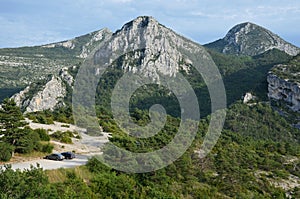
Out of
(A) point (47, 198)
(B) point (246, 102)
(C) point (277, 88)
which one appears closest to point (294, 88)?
(C) point (277, 88)

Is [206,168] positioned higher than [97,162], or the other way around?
[97,162]

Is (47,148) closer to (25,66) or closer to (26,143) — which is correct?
(26,143)

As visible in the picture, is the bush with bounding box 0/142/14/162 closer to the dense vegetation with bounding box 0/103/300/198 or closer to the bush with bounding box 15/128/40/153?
the bush with bounding box 15/128/40/153

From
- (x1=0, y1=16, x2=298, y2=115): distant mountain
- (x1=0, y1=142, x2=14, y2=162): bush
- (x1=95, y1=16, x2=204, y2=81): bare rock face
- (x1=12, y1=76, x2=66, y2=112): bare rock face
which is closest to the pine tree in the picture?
(x1=0, y1=142, x2=14, y2=162): bush

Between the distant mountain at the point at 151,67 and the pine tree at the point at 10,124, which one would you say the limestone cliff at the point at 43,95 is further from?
the pine tree at the point at 10,124

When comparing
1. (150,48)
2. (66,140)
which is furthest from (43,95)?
(66,140)

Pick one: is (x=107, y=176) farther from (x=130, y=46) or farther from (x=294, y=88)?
(x=130, y=46)
